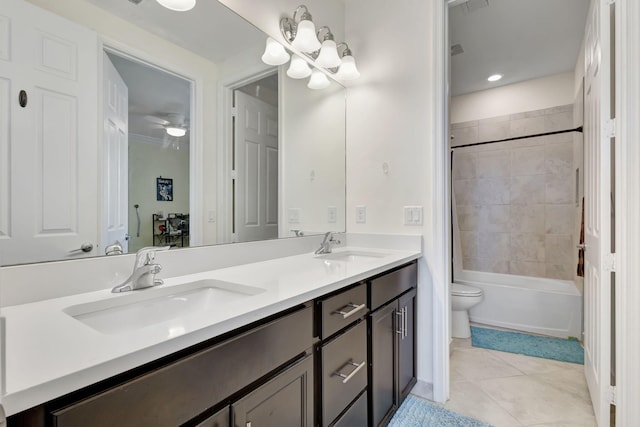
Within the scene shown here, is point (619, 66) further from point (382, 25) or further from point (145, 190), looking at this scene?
point (145, 190)

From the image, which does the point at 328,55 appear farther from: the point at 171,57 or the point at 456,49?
the point at 456,49

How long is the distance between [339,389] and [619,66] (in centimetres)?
176

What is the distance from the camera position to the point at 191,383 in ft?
2.10

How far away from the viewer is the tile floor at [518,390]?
1.62 meters

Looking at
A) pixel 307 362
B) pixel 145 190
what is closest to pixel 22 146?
pixel 145 190

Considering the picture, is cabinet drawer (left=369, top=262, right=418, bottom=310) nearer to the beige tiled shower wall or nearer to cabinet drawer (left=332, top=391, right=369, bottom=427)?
cabinet drawer (left=332, top=391, right=369, bottom=427)

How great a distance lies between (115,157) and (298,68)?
1.22 metres

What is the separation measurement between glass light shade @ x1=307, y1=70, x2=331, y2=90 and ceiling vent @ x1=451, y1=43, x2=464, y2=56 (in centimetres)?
131

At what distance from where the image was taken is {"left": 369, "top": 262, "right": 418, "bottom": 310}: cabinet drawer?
136cm

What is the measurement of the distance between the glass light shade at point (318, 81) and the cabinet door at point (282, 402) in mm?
1639

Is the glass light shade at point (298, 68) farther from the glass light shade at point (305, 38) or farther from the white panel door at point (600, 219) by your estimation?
the white panel door at point (600, 219)

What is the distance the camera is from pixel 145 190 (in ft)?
3.70

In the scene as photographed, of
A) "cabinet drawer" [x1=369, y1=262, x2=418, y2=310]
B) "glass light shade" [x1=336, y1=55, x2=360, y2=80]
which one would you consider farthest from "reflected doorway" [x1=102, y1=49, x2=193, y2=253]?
"glass light shade" [x1=336, y1=55, x2=360, y2=80]

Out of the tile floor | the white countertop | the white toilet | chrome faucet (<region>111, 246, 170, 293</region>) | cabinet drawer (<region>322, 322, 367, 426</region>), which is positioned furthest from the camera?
the white toilet
